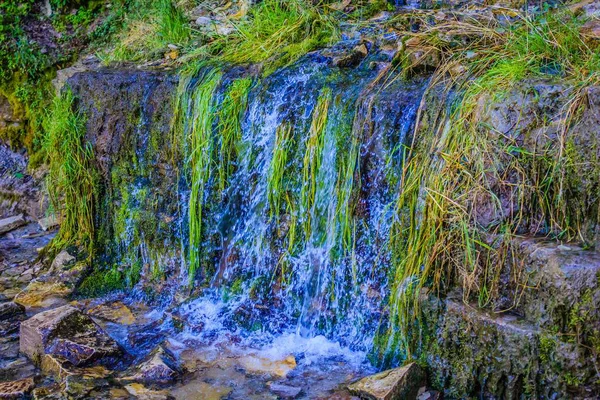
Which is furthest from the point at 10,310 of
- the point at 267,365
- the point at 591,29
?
the point at 591,29

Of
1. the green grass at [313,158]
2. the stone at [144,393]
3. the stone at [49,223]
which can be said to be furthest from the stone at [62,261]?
the green grass at [313,158]

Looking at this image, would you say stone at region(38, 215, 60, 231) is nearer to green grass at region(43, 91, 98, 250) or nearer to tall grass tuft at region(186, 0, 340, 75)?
green grass at region(43, 91, 98, 250)

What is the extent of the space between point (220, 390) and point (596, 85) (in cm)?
223

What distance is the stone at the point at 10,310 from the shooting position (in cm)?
383

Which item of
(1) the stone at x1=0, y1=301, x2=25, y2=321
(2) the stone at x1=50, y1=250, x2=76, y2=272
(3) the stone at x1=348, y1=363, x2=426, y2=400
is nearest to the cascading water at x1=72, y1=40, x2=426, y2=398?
(3) the stone at x1=348, y1=363, x2=426, y2=400

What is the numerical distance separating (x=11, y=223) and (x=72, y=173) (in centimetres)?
133

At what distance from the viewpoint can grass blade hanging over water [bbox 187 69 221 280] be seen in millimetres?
3920

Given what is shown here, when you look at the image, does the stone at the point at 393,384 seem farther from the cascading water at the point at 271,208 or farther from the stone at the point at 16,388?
the stone at the point at 16,388

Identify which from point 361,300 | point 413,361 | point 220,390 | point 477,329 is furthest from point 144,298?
point 477,329

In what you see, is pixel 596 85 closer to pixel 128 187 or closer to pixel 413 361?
pixel 413 361

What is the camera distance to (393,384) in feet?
8.98

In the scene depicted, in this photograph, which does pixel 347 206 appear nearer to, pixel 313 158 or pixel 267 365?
pixel 313 158

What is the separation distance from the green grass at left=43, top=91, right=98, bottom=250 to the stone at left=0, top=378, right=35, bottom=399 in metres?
1.57

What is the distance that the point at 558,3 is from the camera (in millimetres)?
3969
